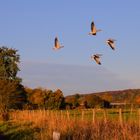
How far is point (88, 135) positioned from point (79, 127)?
317 centimetres

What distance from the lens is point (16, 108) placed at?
70.1 m

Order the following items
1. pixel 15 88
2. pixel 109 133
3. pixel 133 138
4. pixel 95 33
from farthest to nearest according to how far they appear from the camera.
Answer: pixel 15 88 < pixel 109 133 < pixel 133 138 < pixel 95 33

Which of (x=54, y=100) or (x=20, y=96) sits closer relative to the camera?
(x=20, y=96)

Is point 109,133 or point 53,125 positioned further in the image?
point 53,125

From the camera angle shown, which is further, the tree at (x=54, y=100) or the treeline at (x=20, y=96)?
the tree at (x=54, y=100)

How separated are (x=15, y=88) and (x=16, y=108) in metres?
4.45

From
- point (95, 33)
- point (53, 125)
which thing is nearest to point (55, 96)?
point (53, 125)

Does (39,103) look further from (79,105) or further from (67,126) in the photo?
(67,126)

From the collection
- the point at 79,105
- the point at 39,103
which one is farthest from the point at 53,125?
the point at 79,105

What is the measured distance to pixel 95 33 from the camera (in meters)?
12.9

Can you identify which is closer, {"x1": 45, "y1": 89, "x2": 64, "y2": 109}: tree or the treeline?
the treeline

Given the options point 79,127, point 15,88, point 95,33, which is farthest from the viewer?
point 15,88

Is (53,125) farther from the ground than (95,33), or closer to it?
closer to it

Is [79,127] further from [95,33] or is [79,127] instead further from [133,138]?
[95,33]
